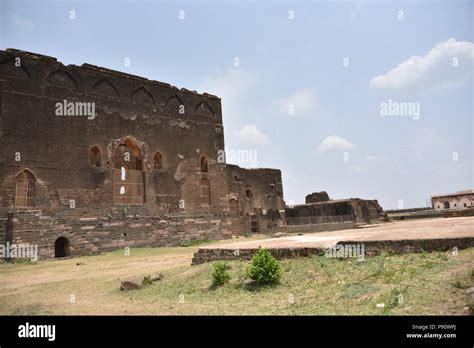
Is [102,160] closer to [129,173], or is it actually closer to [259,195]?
[129,173]

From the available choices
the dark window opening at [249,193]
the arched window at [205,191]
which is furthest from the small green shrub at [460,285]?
the dark window opening at [249,193]

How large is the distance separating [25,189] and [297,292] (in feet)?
45.7

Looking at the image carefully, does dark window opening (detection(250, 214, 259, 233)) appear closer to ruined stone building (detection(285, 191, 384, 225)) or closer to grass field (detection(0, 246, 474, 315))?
ruined stone building (detection(285, 191, 384, 225))

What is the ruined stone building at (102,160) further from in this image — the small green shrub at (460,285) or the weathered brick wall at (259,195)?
the small green shrub at (460,285)

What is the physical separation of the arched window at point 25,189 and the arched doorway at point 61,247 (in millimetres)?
2169

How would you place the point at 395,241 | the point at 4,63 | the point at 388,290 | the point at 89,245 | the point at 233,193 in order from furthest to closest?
the point at 233,193, the point at 89,245, the point at 4,63, the point at 395,241, the point at 388,290

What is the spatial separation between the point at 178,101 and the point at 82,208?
8.89m

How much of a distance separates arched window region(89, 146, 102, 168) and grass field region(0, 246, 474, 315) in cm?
915

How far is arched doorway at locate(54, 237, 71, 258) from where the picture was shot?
16750 millimetres

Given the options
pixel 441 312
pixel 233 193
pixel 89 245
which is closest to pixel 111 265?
pixel 89 245

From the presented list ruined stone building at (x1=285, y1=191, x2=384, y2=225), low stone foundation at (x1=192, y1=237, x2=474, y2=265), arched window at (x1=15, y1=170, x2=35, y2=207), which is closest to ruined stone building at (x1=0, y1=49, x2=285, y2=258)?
arched window at (x1=15, y1=170, x2=35, y2=207)

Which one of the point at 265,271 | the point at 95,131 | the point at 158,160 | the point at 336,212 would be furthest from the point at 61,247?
the point at 336,212
